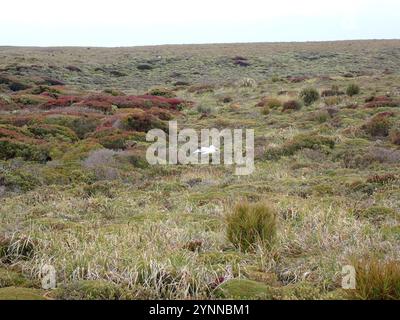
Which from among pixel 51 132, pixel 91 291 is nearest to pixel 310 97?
pixel 51 132

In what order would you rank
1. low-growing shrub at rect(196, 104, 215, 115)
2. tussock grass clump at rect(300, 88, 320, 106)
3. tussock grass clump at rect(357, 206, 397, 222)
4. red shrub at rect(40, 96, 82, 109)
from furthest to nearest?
low-growing shrub at rect(196, 104, 215, 115), red shrub at rect(40, 96, 82, 109), tussock grass clump at rect(300, 88, 320, 106), tussock grass clump at rect(357, 206, 397, 222)

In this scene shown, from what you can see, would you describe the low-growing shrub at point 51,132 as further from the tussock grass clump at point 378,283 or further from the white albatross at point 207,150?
the tussock grass clump at point 378,283

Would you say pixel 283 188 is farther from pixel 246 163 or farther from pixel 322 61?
pixel 322 61

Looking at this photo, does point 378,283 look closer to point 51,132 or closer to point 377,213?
point 377,213

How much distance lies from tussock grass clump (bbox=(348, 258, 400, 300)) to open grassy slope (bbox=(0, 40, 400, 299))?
1 cm

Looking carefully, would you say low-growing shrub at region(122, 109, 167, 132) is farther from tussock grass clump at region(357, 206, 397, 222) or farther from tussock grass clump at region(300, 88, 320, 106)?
tussock grass clump at region(357, 206, 397, 222)

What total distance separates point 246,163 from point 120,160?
3.26 metres

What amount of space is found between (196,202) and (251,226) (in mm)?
3138

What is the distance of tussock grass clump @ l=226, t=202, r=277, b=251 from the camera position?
684 centimetres

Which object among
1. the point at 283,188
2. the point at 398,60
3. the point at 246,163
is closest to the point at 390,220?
the point at 283,188

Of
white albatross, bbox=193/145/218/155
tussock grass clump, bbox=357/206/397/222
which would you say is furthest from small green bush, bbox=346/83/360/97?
tussock grass clump, bbox=357/206/397/222

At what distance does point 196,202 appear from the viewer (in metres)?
10.0

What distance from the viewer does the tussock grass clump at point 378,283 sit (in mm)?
4777

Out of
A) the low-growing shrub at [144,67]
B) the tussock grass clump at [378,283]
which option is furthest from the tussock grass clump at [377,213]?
the low-growing shrub at [144,67]
